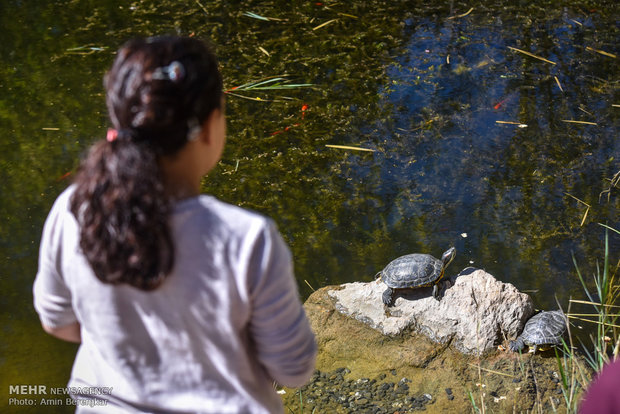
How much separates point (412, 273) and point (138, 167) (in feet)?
9.02

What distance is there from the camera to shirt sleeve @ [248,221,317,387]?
1199 millimetres

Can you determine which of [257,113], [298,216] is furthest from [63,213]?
[257,113]

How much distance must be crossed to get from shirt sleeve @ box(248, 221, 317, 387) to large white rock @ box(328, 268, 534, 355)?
93.0 inches

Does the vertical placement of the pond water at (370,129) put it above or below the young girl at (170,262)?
below

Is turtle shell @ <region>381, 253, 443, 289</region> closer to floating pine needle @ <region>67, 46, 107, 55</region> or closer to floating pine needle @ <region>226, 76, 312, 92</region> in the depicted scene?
floating pine needle @ <region>226, 76, 312, 92</region>

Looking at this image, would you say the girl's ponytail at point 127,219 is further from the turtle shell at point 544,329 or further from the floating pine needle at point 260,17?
the floating pine needle at point 260,17

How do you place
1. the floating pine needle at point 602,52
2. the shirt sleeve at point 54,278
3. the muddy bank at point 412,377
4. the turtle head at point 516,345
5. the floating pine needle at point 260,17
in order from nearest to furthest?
the shirt sleeve at point 54,278, the muddy bank at point 412,377, the turtle head at point 516,345, the floating pine needle at point 602,52, the floating pine needle at point 260,17

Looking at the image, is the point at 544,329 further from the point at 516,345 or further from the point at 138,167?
the point at 138,167

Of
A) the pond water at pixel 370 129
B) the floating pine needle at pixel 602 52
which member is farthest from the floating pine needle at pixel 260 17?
the floating pine needle at pixel 602 52

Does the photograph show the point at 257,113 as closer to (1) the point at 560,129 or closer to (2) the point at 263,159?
(2) the point at 263,159

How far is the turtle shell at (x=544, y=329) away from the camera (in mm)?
3445

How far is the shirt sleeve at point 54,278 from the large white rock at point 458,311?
8.19 feet

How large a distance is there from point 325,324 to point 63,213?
260 cm

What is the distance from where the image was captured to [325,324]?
3.74m
